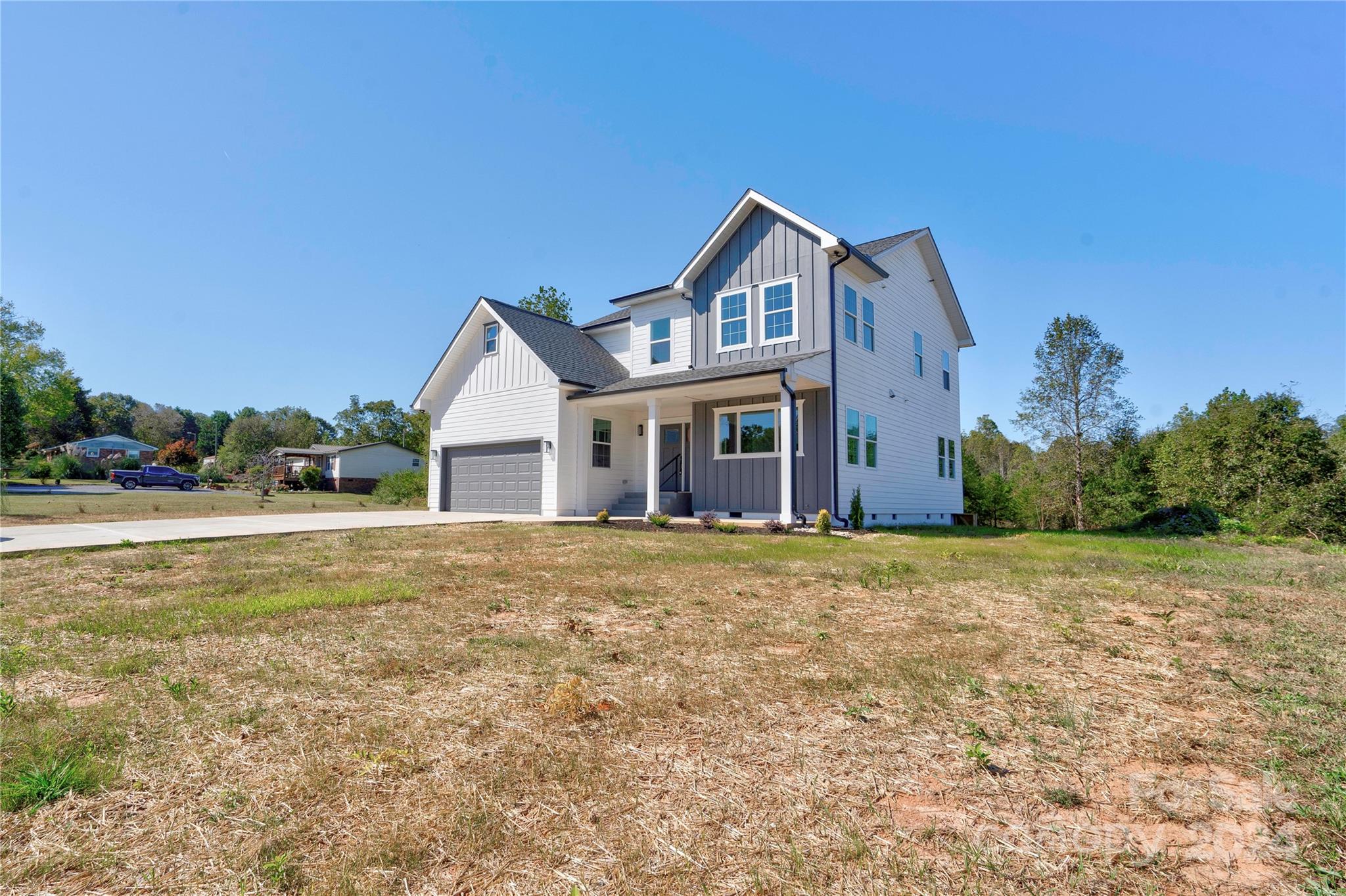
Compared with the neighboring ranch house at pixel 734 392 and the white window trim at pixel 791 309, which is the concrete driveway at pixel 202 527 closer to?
the neighboring ranch house at pixel 734 392

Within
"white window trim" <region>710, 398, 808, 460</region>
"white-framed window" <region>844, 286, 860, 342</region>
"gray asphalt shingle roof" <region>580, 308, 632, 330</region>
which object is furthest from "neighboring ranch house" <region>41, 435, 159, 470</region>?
"white-framed window" <region>844, 286, 860, 342</region>

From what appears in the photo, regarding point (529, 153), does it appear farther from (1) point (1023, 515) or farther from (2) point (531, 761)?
(1) point (1023, 515)

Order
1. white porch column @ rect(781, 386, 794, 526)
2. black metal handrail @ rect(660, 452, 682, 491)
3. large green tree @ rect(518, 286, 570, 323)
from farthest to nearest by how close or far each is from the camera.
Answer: large green tree @ rect(518, 286, 570, 323)
black metal handrail @ rect(660, 452, 682, 491)
white porch column @ rect(781, 386, 794, 526)

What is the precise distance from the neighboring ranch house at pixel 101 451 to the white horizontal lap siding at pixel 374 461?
1250 inches

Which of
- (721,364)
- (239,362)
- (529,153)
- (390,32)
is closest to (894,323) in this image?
(721,364)

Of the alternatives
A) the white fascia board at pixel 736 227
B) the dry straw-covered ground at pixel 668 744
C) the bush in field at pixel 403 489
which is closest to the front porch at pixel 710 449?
the white fascia board at pixel 736 227

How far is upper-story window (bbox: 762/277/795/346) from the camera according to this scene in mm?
14820

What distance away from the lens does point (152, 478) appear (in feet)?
124

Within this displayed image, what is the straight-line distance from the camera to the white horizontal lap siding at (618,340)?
19312mm

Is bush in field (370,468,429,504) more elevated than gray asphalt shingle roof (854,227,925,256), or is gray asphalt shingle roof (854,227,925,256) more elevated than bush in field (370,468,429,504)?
gray asphalt shingle roof (854,227,925,256)

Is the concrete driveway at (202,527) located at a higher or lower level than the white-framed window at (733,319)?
lower

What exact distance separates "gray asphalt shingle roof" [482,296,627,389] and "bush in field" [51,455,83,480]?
164 feet

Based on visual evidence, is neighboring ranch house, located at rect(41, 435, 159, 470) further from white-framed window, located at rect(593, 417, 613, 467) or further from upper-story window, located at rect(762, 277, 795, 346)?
upper-story window, located at rect(762, 277, 795, 346)

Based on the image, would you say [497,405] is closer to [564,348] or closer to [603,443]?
[564,348]
